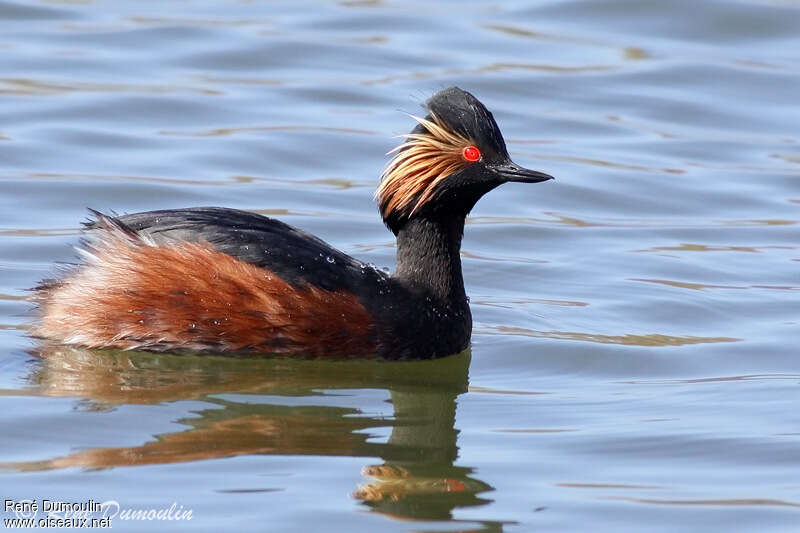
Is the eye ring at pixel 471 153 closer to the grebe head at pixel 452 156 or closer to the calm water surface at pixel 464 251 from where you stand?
the grebe head at pixel 452 156

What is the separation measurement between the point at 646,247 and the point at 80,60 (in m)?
6.42

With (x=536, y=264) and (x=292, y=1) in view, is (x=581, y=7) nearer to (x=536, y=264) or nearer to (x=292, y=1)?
(x=292, y=1)

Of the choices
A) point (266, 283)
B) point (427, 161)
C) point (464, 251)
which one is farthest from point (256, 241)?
point (464, 251)

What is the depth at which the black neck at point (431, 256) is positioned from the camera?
28.5ft

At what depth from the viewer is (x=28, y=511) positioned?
6.00 meters

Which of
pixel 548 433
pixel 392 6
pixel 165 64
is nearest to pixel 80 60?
pixel 165 64

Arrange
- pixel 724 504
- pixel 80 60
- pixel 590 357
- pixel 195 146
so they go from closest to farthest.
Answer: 1. pixel 724 504
2. pixel 590 357
3. pixel 195 146
4. pixel 80 60
